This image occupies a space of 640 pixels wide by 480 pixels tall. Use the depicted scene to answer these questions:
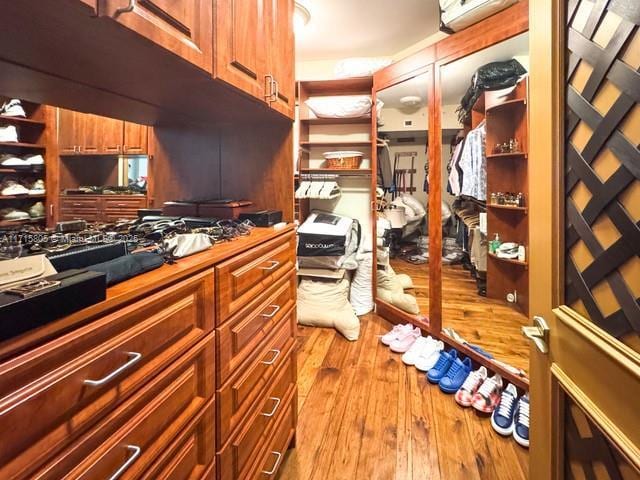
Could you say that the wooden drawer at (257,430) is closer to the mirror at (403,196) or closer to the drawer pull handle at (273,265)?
the drawer pull handle at (273,265)

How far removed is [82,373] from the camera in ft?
1.60

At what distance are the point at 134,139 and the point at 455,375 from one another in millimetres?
2060

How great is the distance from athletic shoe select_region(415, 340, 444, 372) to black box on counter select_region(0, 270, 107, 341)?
2055mm

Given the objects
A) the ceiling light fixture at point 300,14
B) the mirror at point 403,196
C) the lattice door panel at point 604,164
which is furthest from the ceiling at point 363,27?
the lattice door panel at point 604,164

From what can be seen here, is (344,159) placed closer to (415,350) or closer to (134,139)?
(415,350)

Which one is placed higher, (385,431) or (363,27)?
(363,27)

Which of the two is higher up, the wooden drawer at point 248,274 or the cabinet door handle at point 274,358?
the wooden drawer at point 248,274

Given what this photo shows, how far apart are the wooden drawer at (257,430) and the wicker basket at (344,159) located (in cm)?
197

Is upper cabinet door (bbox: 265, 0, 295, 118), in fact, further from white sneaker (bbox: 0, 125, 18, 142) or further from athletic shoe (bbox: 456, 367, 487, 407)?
athletic shoe (bbox: 456, 367, 487, 407)

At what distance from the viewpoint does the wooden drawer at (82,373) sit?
0.41 metres

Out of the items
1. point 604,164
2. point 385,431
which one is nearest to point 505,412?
point 385,431

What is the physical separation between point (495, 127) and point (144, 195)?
194 centimetres

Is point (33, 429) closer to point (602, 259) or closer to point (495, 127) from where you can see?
point (602, 259)

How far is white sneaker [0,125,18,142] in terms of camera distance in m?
0.93
